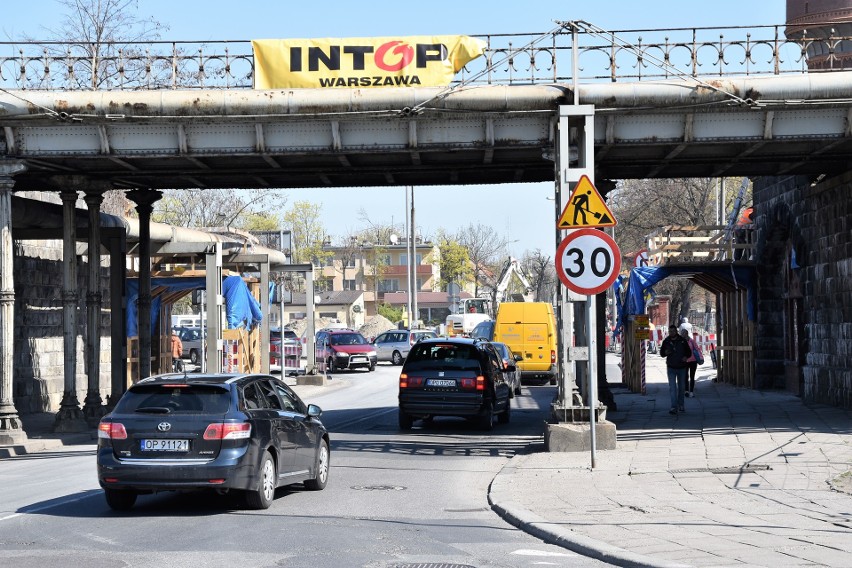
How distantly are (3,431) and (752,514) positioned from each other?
559 inches

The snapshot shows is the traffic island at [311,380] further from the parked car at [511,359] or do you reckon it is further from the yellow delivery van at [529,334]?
the parked car at [511,359]

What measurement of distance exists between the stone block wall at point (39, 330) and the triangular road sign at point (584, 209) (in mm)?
15945

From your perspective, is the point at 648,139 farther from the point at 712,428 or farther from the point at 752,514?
the point at 752,514

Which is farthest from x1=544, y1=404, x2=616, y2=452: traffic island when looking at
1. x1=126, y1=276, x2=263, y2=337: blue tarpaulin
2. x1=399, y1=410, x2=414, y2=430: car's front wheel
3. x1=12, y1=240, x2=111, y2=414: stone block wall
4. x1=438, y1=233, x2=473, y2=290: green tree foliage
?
x1=438, y1=233, x2=473, y2=290: green tree foliage

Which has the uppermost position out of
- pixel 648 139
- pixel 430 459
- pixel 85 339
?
pixel 648 139

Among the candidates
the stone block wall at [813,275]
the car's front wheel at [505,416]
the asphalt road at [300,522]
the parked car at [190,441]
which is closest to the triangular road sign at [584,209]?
the asphalt road at [300,522]

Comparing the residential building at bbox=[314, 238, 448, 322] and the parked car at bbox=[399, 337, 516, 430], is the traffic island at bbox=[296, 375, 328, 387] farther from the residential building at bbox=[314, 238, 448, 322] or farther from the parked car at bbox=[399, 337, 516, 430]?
the residential building at bbox=[314, 238, 448, 322]

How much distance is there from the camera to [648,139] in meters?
20.1

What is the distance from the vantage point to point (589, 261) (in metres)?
14.9

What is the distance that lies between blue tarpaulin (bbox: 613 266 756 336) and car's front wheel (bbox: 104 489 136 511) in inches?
793

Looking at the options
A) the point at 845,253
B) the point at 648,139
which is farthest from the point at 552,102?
the point at 845,253

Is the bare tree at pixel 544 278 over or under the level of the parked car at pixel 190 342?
over

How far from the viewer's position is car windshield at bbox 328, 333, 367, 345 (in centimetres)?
5156

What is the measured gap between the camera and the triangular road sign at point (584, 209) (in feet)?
50.4
